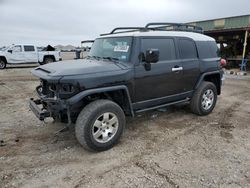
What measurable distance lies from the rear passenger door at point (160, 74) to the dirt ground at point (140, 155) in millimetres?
788

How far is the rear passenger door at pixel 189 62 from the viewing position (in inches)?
209

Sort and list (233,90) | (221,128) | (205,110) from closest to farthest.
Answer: (221,128) < (205,110) < (233,90)

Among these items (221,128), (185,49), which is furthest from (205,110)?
(185,49)

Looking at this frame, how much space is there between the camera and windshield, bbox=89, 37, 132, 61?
449cm

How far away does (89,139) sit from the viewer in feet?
12.5

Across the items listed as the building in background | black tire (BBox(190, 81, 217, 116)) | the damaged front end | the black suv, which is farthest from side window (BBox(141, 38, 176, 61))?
the building in background

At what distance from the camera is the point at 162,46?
4926mm

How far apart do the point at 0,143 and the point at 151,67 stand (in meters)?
3.11

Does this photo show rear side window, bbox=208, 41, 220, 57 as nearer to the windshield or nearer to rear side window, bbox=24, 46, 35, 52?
the windshield

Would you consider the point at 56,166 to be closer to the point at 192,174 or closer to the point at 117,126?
the point at 117,126

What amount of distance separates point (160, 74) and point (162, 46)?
60 cm

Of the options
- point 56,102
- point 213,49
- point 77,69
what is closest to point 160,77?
point 77,69

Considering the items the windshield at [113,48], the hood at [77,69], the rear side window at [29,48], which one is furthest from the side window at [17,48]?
the hood at [77,69]

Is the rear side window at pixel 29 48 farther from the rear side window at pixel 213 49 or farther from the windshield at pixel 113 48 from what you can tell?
the rear side window at pixel 213 49
